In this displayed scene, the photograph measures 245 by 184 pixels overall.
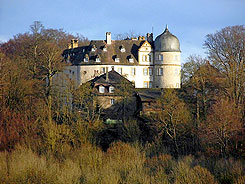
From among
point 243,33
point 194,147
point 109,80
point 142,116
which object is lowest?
point 194,147

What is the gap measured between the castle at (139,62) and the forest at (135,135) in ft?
35.0

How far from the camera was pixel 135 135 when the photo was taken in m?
29.5

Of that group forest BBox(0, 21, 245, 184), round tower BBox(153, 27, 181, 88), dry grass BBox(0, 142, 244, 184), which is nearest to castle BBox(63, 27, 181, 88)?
round tower BBox(153, 27, 181, 88)

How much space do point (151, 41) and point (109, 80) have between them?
487 inches

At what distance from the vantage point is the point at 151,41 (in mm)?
51062

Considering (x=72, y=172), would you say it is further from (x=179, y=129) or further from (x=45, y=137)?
(x=179, y=129)

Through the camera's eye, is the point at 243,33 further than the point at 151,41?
No

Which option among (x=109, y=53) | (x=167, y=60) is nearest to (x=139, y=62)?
(x=167, y=60)

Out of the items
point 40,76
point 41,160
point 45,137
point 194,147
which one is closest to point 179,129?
point 194,147

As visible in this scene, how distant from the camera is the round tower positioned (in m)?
48.6

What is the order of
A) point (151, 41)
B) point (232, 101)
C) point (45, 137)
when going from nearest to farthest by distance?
point (45, 137)
point (232, 101)
point (151, 41)

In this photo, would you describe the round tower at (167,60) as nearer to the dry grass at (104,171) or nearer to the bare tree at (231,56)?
the bare tree at (231,56)

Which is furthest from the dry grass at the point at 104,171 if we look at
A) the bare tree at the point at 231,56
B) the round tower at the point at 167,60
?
the round tower at the point at 167,60

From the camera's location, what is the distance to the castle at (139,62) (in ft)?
159
